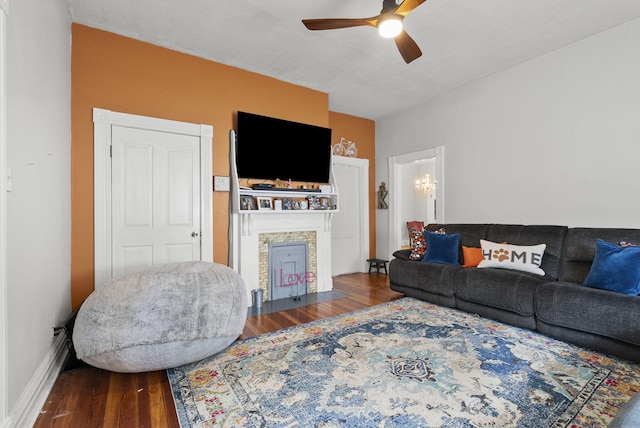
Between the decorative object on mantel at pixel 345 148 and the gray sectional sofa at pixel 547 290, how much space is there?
7.31 feet

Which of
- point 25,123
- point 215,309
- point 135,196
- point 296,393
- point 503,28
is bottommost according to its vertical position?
point 296,393

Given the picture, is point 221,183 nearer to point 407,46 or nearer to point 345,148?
point 407,46

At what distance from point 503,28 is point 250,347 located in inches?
145

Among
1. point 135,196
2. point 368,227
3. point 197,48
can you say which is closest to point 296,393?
point 135,196

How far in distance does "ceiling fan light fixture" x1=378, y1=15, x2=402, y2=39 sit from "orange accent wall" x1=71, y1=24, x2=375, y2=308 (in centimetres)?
199

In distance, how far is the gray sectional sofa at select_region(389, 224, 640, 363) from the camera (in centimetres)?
219

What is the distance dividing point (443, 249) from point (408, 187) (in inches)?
141

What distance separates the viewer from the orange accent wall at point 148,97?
111 inches

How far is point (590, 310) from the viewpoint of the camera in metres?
2.28

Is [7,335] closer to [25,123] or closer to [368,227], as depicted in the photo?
[25,123]

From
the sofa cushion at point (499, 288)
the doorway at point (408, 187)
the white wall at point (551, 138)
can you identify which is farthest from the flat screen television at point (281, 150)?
the sofa cushion at point (499, 288)

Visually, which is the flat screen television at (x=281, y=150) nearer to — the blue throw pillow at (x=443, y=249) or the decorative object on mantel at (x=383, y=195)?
the decorative object on mantel at (x=383, y=195)

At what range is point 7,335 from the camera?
1.39 m

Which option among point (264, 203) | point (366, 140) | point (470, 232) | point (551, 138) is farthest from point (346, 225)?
point (551, 138)
